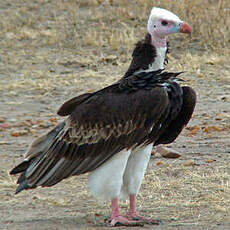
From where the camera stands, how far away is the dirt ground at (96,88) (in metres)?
6.35

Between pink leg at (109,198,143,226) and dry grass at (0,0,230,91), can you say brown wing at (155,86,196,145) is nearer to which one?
pink leg at (109,198,143,226)

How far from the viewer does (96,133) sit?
19.1ft

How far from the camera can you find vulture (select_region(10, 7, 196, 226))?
224 inches

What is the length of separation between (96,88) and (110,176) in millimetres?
6408

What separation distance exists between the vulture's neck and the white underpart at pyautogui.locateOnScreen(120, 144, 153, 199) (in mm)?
→ 613

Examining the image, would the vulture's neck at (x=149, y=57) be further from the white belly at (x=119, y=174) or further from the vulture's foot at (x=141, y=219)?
the vulture's foot at (x=141, y=219)

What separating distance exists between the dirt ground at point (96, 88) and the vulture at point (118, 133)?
34 centimetres

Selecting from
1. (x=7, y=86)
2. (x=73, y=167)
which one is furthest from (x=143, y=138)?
(x=7, y=86)

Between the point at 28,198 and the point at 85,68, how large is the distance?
22.7 ft

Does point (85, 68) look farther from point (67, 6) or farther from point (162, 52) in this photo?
point (162, 52)

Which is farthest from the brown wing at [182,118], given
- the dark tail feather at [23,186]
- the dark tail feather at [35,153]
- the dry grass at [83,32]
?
the dry grass at [83,32]

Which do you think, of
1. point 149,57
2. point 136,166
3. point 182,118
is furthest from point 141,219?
point 149,57

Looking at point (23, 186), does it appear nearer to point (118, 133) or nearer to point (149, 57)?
point (118, 133)

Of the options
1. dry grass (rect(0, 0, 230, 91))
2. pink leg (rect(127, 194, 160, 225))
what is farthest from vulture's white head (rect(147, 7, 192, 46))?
dry grass (rect(0, 0, 230, 91))
